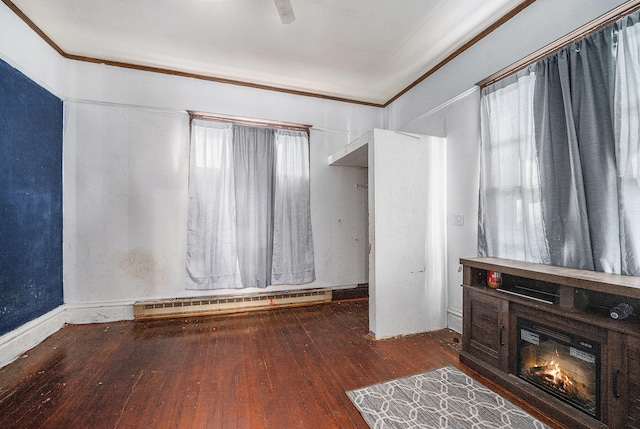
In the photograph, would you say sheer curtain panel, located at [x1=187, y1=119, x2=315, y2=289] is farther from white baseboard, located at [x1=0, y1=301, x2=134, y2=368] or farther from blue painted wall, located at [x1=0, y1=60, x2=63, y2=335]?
blue painted wall, located at [x1=0, y1=60, x2=63, y2=335]

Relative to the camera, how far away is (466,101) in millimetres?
3027

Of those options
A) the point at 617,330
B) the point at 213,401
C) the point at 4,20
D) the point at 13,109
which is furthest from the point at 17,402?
the point at 617,330

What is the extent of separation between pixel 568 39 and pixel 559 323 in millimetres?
2155

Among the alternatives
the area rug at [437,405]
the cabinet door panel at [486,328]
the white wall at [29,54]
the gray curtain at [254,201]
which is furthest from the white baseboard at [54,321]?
the cabinet door panel at [486,328]

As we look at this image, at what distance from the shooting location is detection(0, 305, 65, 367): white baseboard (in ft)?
7.82

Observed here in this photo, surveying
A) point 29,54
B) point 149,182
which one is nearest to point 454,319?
point 149,182

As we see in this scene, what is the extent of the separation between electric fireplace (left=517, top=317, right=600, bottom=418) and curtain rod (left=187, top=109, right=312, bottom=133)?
140 inches

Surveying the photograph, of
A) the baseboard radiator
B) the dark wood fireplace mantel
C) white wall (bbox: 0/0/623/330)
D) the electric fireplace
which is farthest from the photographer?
the baseboard radiator

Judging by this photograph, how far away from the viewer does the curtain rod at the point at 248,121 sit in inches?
144

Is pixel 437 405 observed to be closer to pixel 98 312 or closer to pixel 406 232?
pixel 406 232

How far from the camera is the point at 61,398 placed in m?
1.93

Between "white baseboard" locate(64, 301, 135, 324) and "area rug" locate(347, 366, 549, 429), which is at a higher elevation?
"white baseboard" locate(64, 301, 135, 324)

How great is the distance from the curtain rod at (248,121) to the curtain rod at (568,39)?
2.45 metres

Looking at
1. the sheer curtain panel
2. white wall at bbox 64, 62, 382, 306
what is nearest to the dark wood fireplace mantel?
the sheer curtain panel
